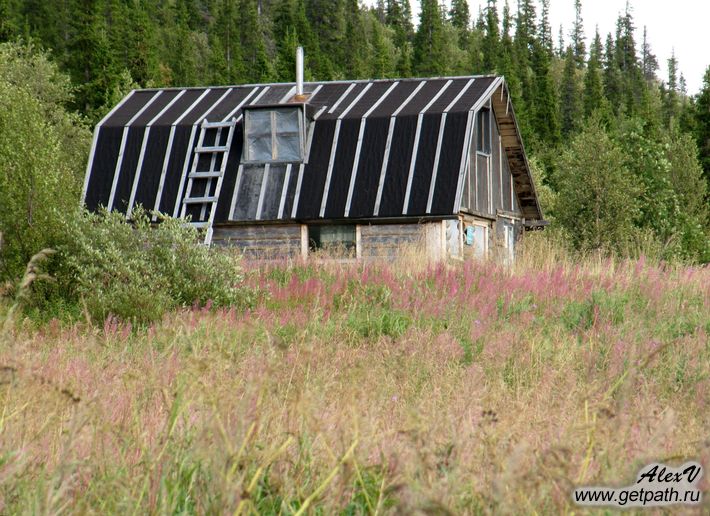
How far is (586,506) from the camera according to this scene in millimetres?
3113

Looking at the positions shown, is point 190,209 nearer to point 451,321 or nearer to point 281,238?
point 281,238

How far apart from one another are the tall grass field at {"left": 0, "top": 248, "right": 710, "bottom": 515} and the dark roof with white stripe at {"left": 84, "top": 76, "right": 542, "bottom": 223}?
562 centimetres

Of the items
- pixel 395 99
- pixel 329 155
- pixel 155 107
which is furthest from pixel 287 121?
pixel 155 107

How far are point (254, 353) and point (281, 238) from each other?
49.2 ft

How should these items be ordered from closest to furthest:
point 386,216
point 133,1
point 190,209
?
point 386,216, point 190,209, point 133,1

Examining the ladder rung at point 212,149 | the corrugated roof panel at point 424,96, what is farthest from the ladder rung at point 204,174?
the corrugated roof panel at point 424,96

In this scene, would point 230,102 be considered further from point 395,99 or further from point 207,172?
point 395,99

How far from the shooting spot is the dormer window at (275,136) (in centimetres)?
2294

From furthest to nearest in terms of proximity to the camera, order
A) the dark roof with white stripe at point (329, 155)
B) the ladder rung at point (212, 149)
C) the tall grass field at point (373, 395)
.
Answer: the ladder rung at point (212, 149) → the dark roof with white stripe at point (329, 155) → the tall grass field at point (373, 395)

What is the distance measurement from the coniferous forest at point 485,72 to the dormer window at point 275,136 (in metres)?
8.93

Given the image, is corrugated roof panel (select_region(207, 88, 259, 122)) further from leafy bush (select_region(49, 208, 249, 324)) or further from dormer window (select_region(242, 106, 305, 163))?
leafy bush (select_region(49, 208, 249, 324))

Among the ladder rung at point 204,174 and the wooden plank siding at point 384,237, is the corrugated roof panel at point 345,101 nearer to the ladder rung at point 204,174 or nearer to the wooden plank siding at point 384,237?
the ladder rung at point 204,174

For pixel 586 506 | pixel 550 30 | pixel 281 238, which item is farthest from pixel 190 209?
pixel 550 30

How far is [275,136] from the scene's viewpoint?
23016 millimetres
